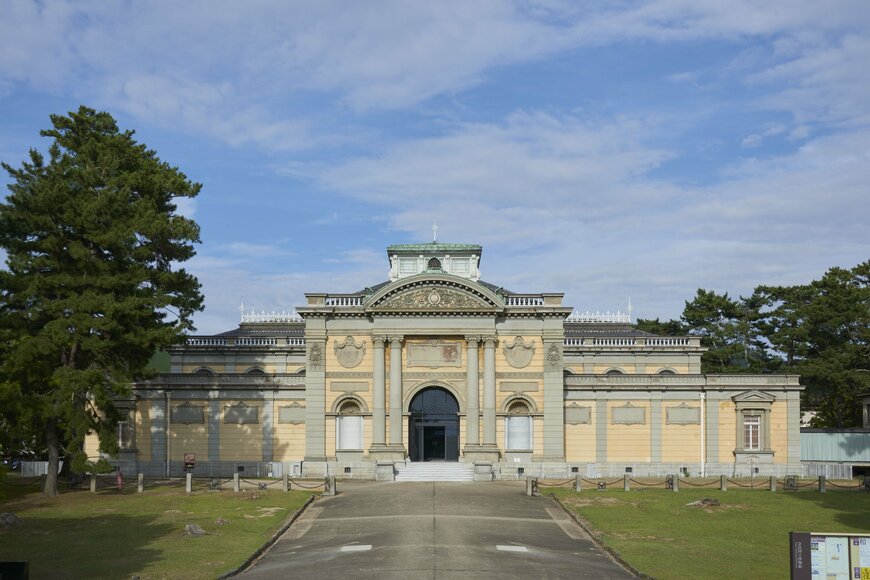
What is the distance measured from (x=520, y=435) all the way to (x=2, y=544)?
3068 cm

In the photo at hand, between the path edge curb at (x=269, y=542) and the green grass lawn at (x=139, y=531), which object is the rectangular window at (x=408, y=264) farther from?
the path edge curb at (x=269, y=542)

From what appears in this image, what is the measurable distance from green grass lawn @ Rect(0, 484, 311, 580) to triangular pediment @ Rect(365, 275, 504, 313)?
13718 mm

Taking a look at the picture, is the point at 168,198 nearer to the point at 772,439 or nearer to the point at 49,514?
the point at 49,514

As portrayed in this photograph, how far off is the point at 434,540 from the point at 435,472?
20838mm

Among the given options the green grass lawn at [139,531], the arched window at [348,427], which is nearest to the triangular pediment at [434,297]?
the arched window at [348,427]

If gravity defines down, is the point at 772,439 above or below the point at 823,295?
below

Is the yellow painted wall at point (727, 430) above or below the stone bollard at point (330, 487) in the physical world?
above

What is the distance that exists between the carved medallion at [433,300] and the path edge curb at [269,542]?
1448cm

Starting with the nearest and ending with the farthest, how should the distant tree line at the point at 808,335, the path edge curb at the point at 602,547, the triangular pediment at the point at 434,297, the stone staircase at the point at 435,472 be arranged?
the path edge curb at the point at 602,547
the stone staircase at the point at 435,472
the triangular pediment at the point at 434,297
the distant tree line at the point at 808,335

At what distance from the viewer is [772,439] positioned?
56344mm

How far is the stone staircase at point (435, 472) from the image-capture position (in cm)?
5191

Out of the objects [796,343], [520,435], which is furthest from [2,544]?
[796,343]

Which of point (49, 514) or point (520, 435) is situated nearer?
point (49, 514)

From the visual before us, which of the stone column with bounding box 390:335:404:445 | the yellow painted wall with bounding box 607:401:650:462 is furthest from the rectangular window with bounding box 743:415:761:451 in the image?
the stone column with bounding box 390:335:404:445
